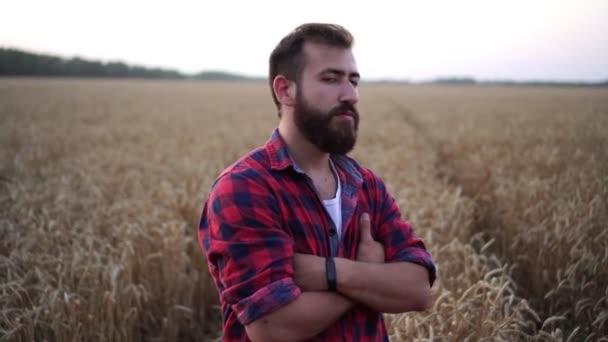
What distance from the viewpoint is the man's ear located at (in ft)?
5.02

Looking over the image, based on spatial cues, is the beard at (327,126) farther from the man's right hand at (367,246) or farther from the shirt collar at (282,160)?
the man's right hand at (367,246)

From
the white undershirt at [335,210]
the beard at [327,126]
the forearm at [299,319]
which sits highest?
the beard at [327,126]

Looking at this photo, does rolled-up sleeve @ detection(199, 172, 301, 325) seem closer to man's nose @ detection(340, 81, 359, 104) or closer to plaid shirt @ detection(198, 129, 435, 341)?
plaid shirt @ detection(198, 129, 435, 341)

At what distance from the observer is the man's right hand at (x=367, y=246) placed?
1562 mm

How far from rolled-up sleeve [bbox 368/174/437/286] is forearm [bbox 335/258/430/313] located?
4cm

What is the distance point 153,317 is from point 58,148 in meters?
7.07

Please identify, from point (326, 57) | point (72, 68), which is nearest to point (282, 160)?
point (326, 57)

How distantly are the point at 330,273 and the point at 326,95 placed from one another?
596mm

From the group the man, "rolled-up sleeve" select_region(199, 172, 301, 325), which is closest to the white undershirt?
the man

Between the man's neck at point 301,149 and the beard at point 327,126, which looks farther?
the man's neck at point 301,149

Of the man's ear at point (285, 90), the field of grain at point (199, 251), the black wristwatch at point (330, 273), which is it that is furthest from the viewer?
the field of grain at point (199, 251)

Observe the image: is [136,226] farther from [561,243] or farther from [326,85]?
[561,243]

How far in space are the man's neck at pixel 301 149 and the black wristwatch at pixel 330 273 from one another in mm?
345

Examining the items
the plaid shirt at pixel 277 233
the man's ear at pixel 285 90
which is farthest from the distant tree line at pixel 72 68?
the plaid shirt at pixel 277 233
